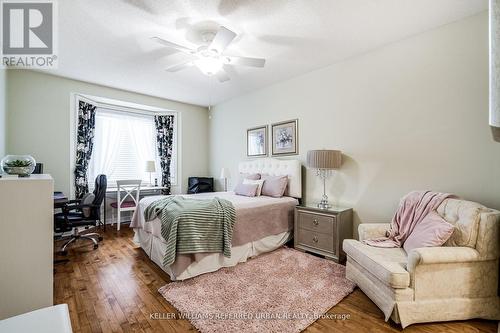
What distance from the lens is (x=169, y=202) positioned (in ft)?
9.16

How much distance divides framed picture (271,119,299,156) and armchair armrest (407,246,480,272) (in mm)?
2350

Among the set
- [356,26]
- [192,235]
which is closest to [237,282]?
[192,235]

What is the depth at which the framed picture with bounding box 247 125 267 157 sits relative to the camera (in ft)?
14.2

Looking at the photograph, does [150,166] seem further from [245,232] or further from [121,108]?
[245,232]

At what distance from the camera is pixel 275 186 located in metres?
3.62

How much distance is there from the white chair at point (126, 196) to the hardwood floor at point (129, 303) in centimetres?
126

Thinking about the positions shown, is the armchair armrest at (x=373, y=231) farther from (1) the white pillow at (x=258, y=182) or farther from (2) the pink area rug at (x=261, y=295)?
(1) the white pillow at (x=258, y=182)

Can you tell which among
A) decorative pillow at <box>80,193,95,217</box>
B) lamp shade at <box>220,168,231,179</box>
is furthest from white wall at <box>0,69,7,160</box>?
lamp shade at <box>220,168,231,179</box>

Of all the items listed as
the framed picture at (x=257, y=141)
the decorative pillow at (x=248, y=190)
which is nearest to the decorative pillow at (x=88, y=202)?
the decorative pillow at (x=248, y=190)

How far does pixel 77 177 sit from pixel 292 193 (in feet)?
12.5

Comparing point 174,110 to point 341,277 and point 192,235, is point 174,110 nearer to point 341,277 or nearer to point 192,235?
point 192,235

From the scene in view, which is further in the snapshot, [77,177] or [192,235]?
[77,177]

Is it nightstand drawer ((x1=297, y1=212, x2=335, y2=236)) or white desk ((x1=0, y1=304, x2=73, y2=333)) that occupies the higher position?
white desk ((x1=0, y1=304, x2=73, y2=333))

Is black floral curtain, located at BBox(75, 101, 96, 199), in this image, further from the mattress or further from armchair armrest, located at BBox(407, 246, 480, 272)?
armchair armrest, located at BBox(407, 246, 480, 272)
